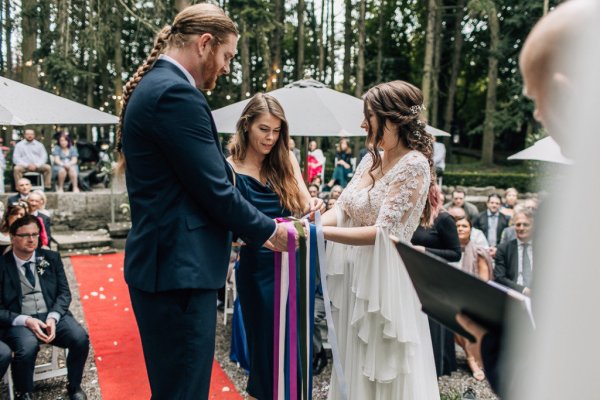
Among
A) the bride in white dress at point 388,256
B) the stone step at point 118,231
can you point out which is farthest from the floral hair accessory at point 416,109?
the stone step at point 118,231

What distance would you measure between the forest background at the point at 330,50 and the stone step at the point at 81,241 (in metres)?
3.52

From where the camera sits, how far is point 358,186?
286 cm

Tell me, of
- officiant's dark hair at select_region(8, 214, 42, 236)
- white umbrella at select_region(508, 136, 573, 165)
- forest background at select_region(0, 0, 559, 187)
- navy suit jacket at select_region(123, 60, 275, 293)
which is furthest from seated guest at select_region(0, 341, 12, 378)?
forest background at select_region(0, 0, 559, 187)

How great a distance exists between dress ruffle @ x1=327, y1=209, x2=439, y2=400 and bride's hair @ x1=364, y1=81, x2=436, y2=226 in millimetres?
485

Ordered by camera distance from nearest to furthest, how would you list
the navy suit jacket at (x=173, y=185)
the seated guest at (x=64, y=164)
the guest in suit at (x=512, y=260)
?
1. the navy suit jacket at (x=173, y=185)
2. the guest in suit at (x=512, y=260)
3. the seated guest at (x=64, y=164)

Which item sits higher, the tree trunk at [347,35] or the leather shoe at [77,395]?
the tree trunk at [347,35]

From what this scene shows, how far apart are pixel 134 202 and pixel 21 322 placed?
2.48m

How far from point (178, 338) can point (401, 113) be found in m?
1.47

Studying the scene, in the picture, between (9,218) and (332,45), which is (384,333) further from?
(332,45)

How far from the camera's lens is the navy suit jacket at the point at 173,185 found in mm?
1841

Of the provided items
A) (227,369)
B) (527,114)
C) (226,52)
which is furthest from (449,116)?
(226,52)

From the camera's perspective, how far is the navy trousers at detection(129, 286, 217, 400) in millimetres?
1973

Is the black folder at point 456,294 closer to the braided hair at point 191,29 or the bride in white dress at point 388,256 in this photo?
the braided hair at point 191,29

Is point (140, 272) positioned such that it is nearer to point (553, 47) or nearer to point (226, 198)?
point (226, 198)
